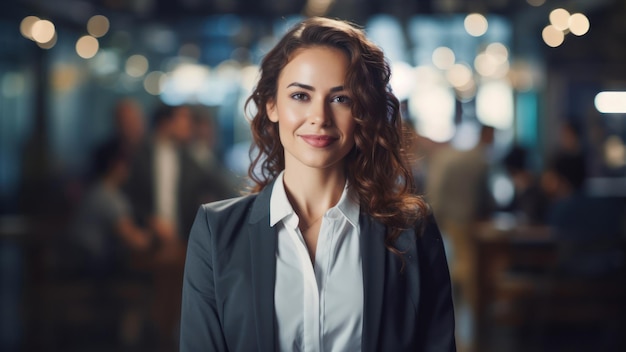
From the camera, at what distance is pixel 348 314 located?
4.62 ft

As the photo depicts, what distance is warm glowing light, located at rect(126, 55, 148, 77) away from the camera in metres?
16.2

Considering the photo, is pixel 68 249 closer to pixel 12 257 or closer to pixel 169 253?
pixel 169 253

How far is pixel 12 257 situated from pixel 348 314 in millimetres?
11598

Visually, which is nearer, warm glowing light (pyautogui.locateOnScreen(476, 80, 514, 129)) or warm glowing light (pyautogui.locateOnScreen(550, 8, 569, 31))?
warm glowing light (pyautogui.locateOnScreen(550, 8, 569, 31))

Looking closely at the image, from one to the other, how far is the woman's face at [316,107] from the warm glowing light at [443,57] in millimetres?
13319

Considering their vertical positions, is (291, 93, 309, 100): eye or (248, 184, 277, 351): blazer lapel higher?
(291, 93, 309, 100): eye

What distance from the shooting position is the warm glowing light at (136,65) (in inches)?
639

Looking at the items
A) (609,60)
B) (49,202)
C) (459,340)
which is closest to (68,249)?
(459,340)

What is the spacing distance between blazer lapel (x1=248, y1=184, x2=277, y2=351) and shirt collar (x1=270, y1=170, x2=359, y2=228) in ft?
0.05

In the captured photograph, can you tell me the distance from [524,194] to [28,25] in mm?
7532

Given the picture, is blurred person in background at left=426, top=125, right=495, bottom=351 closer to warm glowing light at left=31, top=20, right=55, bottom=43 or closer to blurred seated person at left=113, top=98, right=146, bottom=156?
blurred seated person at left=113, top=98, right=146, bottom=156

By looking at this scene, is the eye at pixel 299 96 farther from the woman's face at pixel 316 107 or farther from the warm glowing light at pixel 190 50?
the warm glowing light at pixel 190 50

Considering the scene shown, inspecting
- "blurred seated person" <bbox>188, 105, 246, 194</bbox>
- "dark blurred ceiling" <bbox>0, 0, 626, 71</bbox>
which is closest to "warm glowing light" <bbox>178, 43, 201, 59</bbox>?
"dark blurred ceiling" <bbox>0, 0, 626, 71</bbox>

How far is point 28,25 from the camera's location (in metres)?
11.9
